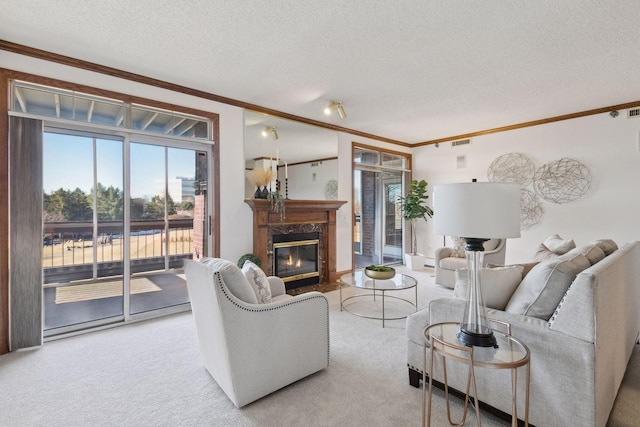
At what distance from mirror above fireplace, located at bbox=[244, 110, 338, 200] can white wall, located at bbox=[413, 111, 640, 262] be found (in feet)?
9.45

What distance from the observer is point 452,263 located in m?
4.58

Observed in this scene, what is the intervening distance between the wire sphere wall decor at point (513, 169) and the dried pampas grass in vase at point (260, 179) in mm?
3945

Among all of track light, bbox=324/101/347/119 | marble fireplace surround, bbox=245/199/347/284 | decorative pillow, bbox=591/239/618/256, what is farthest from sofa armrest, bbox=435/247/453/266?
track light, bbox=324/101/347/119

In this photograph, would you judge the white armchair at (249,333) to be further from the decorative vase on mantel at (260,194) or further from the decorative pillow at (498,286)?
the decorative vase on mantel at (260,194)

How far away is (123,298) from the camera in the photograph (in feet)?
11.1

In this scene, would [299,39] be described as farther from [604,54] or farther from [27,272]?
[27,272]

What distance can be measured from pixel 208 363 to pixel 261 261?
6.46ft

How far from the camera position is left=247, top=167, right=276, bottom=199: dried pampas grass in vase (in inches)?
166

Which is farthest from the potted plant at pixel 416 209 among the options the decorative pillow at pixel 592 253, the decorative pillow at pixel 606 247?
the decorative pillow at pixel 592 253

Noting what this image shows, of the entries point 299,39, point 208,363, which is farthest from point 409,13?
point 208,363

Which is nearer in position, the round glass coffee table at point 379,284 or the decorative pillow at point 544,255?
the decorative pillow at point 544,255

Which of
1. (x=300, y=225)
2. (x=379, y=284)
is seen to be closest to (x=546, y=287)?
(x=379, y=284)

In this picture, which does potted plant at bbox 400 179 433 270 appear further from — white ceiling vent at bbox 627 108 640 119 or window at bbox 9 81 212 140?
window at bbox 9 81 212 140

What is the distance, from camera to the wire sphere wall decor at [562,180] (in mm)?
4637
